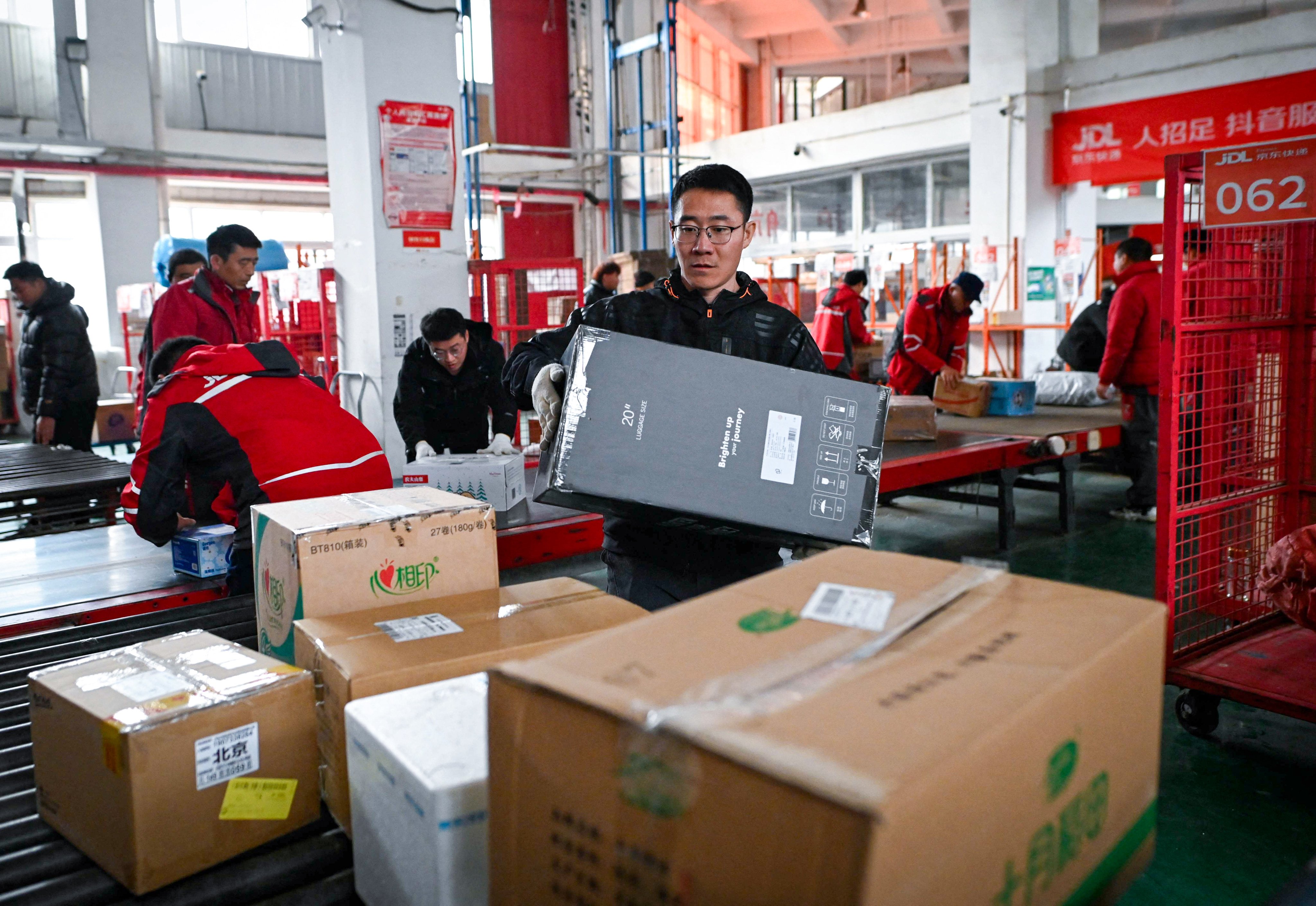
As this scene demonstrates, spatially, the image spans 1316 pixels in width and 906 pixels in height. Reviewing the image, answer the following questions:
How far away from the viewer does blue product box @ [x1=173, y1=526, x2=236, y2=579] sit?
292 centimetres

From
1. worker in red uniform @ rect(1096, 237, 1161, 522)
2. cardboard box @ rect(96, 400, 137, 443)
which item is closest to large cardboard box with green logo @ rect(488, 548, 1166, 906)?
worker in red uniform @ rect(1096, 237, 1161, 522)

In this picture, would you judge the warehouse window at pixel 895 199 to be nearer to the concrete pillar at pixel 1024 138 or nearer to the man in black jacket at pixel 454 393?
the concrete pillar at pixel 1024 138

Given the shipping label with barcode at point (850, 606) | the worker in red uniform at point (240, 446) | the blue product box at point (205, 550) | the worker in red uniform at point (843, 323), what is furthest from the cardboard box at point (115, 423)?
the shipping label with barcode at point (850, 606)

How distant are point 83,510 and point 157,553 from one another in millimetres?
1547

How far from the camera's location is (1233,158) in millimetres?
2695

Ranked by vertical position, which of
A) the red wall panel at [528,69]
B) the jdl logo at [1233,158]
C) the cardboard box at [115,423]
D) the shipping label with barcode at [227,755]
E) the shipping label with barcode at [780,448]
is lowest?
the cardboard box at [115,423]

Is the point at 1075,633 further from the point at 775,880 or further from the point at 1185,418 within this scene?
the point at 1185,418

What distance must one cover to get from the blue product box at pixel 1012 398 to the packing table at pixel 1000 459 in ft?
0.51

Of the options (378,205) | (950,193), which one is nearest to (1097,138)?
(950,193)

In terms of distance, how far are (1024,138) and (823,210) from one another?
3.87m

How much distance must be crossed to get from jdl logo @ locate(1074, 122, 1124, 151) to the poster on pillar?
6.96 meters

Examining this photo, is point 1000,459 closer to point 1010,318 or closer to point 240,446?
point 240,446

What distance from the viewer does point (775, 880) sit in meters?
0.72

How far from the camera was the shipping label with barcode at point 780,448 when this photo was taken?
1.75 m
